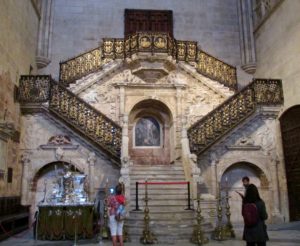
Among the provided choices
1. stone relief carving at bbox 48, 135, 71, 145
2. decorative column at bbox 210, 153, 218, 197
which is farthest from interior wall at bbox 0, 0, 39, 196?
decorative column at bbox 210, 153, 218, 197

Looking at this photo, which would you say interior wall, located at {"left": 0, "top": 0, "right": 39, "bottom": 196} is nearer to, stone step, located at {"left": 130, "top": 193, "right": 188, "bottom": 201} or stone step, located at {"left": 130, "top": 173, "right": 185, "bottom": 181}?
stone step, located at {"left": 130, "top": 173, "right": 185, "bottom": 181}

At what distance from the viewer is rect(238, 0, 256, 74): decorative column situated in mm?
14816

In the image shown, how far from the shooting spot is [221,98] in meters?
13.4

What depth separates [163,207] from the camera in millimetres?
9094

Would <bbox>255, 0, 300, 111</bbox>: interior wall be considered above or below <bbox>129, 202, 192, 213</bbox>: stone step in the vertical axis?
above

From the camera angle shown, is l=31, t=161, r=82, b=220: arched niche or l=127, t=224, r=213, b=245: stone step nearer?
l=127, t=224, r=213, b=245: stone step

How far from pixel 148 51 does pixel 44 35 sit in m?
4.75

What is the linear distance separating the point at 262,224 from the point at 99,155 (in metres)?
6.98

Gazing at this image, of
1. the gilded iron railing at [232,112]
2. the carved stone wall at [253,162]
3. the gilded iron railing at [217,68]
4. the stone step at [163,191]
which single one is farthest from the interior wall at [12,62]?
the gilded iron railing at [217,68]

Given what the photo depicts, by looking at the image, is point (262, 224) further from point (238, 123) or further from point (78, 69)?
point (78, 69)

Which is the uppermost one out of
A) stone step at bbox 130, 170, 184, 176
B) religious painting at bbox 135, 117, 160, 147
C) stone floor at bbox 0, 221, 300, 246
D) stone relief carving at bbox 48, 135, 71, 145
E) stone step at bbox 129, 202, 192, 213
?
religious painting at bbox 135, 117, 160, 147

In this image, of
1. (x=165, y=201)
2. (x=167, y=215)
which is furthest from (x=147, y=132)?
(x=167, y=215)

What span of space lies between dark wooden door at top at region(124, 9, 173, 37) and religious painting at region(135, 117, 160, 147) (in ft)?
14.0

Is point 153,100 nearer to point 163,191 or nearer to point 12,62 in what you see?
point 163,191
